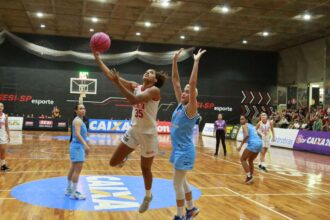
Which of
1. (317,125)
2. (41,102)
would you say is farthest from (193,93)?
(41,102)

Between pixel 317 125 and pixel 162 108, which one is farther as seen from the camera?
pixel 162 108

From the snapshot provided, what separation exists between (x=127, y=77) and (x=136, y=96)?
24484 mm

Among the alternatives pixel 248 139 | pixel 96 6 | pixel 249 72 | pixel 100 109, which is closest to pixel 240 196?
pixel 248 139

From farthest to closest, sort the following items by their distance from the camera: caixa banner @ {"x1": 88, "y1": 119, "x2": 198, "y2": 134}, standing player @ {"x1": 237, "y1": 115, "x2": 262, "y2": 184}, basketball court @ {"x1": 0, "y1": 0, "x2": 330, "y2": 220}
A: caixa banner @ {"x1": 88, "y1": 119, "x2": 198, "y2": 134} < standing player @ {"x1": 237, "y1": 115, "x2": 262, "y2": 184} < basketball court @ {"x1": 0, "y1": 0, "x2": 330, "y2": 220}

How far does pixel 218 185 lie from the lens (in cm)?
857

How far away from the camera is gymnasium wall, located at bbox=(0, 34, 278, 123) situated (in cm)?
2686

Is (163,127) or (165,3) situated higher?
(165,3)

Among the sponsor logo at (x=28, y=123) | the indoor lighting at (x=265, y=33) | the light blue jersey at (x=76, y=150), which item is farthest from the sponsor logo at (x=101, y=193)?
the indoor lighting at (x=265, y=33)

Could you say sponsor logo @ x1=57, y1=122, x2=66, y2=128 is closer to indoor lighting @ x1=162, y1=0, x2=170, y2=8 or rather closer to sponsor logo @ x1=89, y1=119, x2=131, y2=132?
sponsor logo @ x1=89, y1=119, x2=131, y2=132

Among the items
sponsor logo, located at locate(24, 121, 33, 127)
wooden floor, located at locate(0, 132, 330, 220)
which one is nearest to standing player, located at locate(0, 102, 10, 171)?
wooden floor, located at locate(0, 132, 330, 220)

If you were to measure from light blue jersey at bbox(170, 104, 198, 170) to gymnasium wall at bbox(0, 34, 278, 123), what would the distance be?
22964mm

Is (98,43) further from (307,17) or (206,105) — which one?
(206,105)

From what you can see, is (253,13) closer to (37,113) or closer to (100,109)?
(100,109)

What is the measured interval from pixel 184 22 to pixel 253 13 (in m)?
4.31
